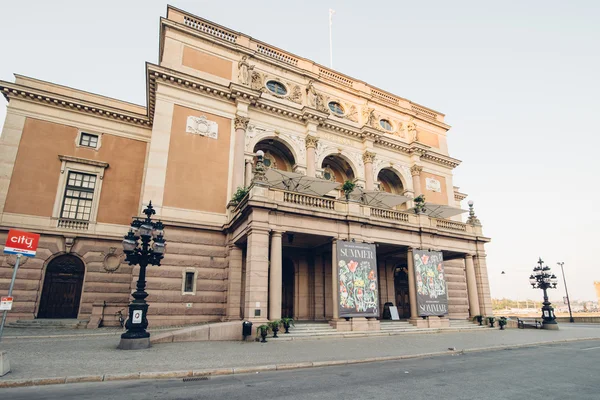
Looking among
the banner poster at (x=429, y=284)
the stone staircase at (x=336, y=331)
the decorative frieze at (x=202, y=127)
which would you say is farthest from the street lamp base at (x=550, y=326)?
the decorative frieze at (x=202, y=127)

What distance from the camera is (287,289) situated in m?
24.1

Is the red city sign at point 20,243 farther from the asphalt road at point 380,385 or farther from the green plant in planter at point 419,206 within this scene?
the green plant in planter at point 419,206

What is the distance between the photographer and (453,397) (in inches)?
257

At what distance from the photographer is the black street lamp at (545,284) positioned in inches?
978

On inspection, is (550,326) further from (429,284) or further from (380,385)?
(380,385)

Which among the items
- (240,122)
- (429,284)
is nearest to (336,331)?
(429,284)

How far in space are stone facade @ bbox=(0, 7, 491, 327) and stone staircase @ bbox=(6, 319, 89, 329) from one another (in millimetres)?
889

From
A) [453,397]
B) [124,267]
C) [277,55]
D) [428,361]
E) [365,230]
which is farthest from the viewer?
[277,55]

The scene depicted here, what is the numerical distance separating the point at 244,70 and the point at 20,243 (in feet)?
65.2

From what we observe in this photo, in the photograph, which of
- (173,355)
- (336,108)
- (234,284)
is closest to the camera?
(173,355)

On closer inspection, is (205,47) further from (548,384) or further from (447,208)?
(548,384)

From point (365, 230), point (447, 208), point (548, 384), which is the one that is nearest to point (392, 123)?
point (447, 208)

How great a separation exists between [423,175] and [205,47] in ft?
74.1

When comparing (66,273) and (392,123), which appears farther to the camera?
(392,123)
